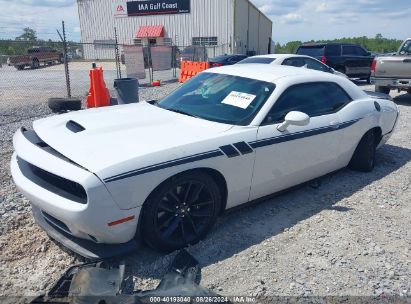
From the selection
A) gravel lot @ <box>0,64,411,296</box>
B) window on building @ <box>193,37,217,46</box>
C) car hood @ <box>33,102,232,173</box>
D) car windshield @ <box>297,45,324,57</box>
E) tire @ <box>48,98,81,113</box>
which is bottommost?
gravel lot @ <box>0,64,411,296</box>

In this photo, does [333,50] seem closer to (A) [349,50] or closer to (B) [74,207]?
(A) [349,50]

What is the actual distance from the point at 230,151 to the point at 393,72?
361 inches

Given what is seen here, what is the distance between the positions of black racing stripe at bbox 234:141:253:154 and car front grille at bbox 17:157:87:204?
138cm

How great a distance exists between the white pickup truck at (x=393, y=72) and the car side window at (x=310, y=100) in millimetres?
6849

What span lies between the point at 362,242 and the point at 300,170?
954 mm

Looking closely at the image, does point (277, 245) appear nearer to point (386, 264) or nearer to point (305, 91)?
point (386, 264)

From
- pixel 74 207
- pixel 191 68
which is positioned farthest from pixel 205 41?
pixel 74 207

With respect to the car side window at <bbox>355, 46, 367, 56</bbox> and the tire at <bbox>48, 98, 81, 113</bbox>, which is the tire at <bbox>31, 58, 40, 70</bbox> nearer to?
the tire at <bbox>48, 98, 81, 113</bbox>

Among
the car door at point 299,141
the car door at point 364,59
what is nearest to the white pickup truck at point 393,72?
the car door at point 364,59

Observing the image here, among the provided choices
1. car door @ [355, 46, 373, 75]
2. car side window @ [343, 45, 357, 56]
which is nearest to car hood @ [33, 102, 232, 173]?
car side window @ [343, 45, 357, 56]

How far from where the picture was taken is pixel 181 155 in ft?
9.43

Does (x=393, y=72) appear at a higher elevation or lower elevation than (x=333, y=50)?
lower

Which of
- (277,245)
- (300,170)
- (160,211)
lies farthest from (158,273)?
(300,170)

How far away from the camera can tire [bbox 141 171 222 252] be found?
283cm
